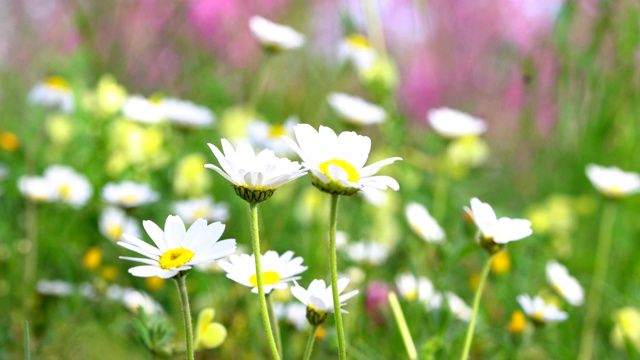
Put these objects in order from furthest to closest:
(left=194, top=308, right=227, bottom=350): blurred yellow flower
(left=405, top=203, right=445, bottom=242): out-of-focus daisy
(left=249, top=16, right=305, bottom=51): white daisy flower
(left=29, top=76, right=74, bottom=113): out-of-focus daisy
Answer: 1. (left=29, top=76, right=74, bottom=113): out-of-focus daisy
2. (left=249, top=16, right=305, bottom=51): white daisy flower
3. (left=405, top=203, right=445, bottom=242): out-of-focus daisy
4. (left=194, top=308, right=227, bottom=350): blurred yellow flower

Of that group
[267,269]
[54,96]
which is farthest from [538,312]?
[54,96]

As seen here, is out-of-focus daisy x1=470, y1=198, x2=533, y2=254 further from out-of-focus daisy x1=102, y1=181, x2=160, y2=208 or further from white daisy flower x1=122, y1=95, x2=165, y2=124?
white daisy flower x1=122, y1=95, x2=165, y2=124

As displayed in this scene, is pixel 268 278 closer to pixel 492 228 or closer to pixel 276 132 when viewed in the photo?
pixel 492 228

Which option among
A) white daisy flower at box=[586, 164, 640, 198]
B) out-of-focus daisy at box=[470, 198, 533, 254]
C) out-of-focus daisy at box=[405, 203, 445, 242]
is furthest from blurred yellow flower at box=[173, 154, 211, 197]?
out-of-focus daisy at box=[470, 198, 533, 254]

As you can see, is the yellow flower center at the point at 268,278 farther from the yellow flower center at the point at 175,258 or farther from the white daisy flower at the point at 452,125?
the white daisy flower at the point at 452,125

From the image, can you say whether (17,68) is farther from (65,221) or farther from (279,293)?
(279,293)

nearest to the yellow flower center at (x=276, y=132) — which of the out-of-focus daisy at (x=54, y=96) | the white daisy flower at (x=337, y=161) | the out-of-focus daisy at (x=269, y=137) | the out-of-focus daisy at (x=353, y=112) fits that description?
the out-of-focus daisy at (x=269, y=137)

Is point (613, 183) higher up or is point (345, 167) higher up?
point (345, 167)
